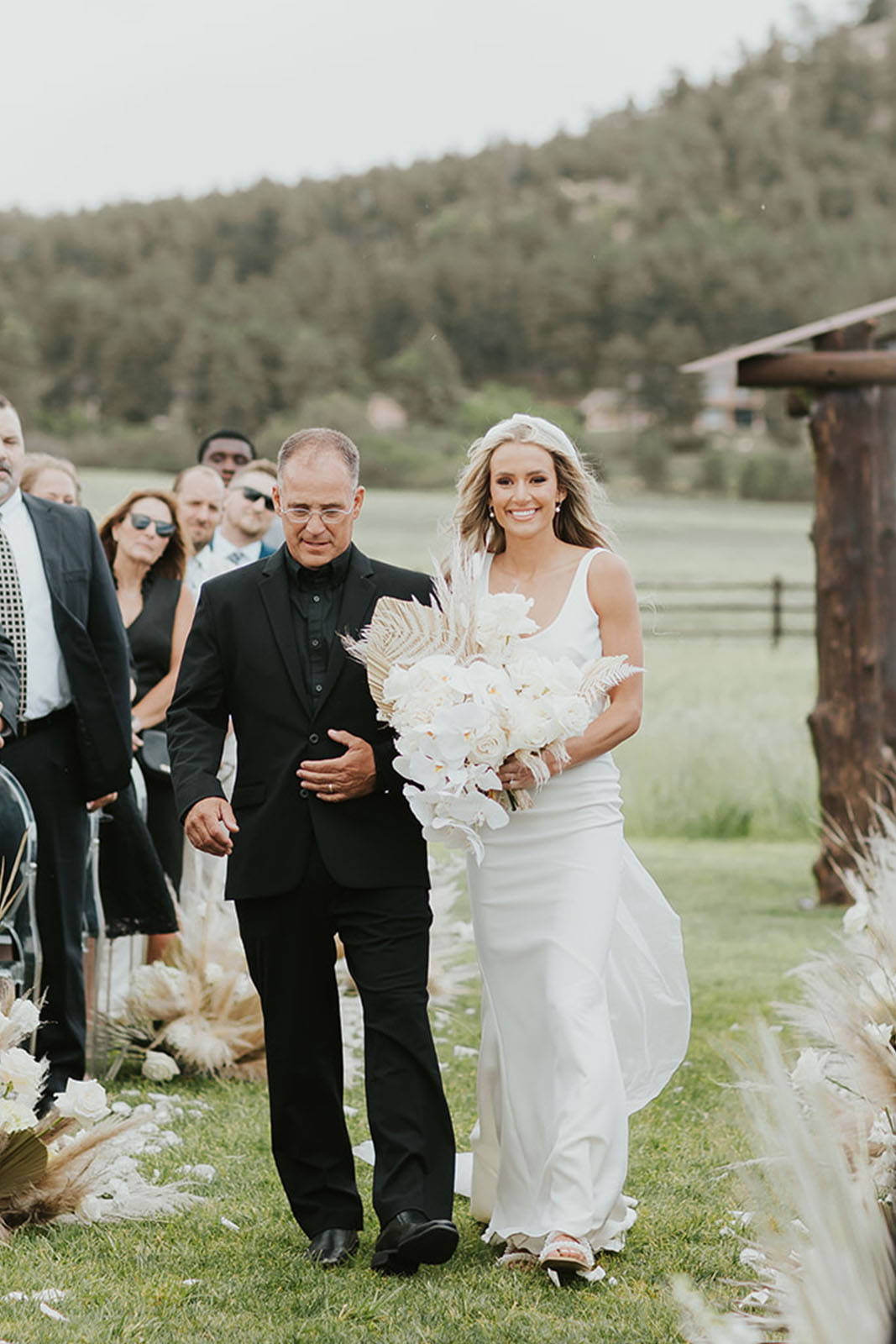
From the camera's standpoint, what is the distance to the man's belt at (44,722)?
6.13 meters

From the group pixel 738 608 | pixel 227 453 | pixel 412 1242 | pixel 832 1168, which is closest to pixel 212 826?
pixel 412 1242

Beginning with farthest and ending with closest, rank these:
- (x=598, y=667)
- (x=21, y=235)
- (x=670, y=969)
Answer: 1. (x=21, y=235)
2. (x=670, y=969)
3. (x=598, y=667)

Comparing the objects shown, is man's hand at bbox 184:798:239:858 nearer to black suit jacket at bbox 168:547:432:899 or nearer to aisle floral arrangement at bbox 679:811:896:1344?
black suit jacket at bbox 168:547:432:899

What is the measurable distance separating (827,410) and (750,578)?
2496 cm

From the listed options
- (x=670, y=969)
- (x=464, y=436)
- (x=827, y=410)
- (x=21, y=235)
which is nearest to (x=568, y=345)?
(x=464, y=436)

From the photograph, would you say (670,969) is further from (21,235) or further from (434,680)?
(21,235)

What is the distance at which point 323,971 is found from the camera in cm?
497

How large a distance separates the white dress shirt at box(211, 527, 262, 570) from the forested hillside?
32700 mm

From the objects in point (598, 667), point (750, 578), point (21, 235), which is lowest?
point (750, 578)

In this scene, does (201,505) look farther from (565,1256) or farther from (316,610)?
(565,1256)

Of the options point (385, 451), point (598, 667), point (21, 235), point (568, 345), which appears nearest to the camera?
point (598, 667)

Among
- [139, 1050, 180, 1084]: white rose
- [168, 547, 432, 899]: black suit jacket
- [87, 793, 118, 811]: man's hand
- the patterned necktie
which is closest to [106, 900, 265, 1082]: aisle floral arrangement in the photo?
[139, 1050, 180, 1084]: white rose

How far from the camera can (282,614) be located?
195 inches

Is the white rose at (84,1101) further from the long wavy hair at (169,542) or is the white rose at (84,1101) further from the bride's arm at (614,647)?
the long wavy hair at (169,542)
